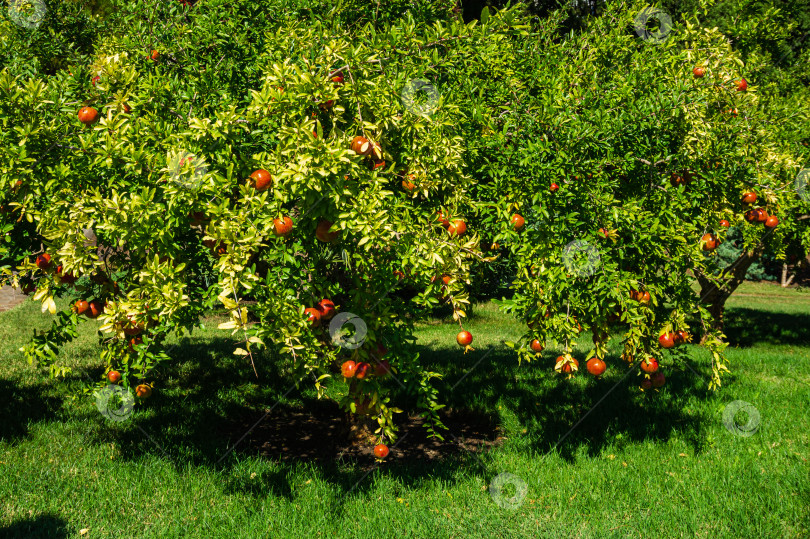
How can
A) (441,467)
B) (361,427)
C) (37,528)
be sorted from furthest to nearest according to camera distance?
(361,427) < (441,467) < (37,528)

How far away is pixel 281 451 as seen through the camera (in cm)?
568

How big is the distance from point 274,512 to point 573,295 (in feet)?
8.78

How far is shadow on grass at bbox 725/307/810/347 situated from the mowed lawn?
5301 mm

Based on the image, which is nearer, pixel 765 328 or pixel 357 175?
pixel 357 175

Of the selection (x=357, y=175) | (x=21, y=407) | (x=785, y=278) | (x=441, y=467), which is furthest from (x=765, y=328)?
(x=21, y=407)

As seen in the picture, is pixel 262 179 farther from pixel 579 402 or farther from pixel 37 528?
pixel 579 402

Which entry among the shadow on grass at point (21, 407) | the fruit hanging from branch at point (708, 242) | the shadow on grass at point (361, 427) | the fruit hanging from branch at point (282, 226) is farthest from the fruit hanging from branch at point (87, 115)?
the fruit hanging from branch at point (708, 242)

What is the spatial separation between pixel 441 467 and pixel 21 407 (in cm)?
468

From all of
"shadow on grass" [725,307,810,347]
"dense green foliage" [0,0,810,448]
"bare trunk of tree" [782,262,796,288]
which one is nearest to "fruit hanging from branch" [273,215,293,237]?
"dense green foliage" [0,0,810,448]

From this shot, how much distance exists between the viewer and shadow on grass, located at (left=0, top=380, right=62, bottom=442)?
5.68 meters

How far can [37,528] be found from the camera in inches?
156

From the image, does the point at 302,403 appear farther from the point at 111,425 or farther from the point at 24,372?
the point at 24,372

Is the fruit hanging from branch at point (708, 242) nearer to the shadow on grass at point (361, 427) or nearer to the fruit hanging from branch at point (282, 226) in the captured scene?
the shadow on grass at point (361, 427)

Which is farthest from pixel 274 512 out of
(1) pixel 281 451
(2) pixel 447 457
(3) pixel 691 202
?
(3) pixel 691 202
